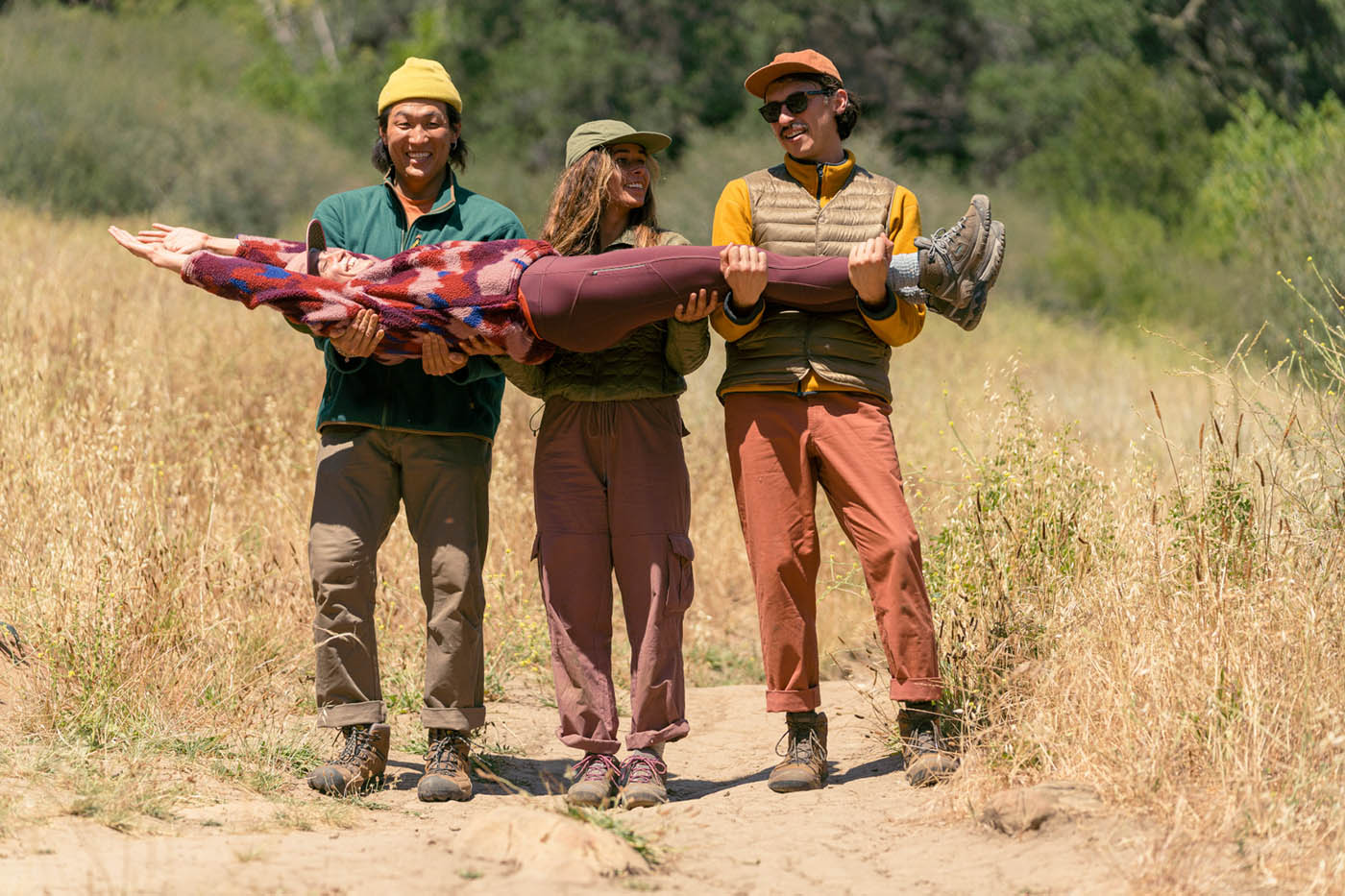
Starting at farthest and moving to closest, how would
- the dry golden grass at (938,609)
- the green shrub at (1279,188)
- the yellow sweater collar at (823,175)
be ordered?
the green shrub at (1279,188) < the yellow sweater collar at (823,175) < the dry golden grass at (938,609)

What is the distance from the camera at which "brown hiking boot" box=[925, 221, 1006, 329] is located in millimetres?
4156

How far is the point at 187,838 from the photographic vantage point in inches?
142

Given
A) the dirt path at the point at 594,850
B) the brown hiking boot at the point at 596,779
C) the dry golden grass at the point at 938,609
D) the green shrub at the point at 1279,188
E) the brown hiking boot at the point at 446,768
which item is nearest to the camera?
the dirt path at the point at 594,850

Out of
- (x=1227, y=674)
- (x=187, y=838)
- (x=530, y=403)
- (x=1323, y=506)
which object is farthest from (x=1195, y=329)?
(x=187, y=838)

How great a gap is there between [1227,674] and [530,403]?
221 inches

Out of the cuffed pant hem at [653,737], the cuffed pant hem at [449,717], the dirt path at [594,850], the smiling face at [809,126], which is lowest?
the dirt path at [594,850]

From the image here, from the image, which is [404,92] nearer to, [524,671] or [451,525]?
[451,525]

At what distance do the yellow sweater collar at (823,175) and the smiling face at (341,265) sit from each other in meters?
1.38

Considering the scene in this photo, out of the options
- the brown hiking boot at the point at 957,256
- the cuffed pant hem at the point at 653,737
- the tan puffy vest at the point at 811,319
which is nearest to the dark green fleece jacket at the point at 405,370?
the tan puffy vest at the point at 811,319

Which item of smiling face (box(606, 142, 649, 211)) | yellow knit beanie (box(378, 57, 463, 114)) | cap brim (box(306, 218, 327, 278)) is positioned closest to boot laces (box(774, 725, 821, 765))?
smiling face (box(606, 142, 649, 211))

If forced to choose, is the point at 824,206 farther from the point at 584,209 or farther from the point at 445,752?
the point at 445,752

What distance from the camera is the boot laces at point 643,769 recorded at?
4188 millimetres

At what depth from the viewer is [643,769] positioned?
13.8 ft

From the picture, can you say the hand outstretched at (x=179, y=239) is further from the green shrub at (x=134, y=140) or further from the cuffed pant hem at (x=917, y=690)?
the green shrub at (x=134, y=140)
